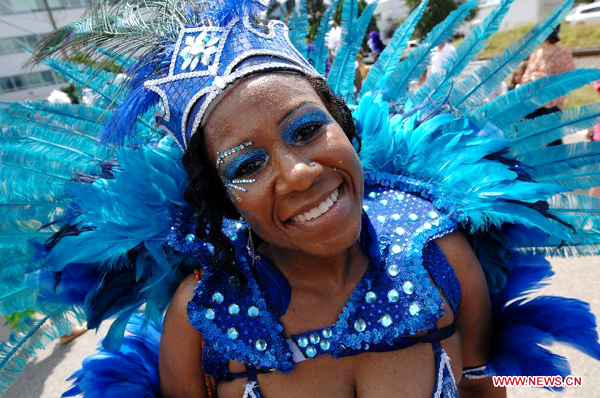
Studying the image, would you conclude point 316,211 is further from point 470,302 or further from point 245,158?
point 470,302

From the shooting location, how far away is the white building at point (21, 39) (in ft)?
81.1

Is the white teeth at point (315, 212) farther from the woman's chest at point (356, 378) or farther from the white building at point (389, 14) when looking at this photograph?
the white building at point (389, 14)

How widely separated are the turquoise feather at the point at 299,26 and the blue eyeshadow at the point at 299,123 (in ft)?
2.05

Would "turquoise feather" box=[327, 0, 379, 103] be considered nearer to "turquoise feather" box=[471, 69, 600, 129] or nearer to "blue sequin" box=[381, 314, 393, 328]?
"turquoise feather" box=[471, 69, 600, 129]

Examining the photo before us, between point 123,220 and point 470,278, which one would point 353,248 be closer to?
point 470,278

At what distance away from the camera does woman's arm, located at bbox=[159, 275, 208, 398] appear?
4.51 ft

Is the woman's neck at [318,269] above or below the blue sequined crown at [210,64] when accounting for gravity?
below

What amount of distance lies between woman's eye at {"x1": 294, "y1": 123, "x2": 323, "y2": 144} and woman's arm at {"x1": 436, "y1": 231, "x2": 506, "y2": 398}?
0.57 metres

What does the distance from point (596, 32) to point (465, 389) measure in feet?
54.5

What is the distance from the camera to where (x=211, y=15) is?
4.37 ft

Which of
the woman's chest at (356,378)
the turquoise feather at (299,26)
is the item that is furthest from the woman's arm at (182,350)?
the turquoise feather at (299,26)

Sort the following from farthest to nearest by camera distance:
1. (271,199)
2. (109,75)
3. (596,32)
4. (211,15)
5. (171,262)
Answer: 1. (596,32)
2. (109,75)
3. (171,262)
4. (211,15)
5. (271,199)

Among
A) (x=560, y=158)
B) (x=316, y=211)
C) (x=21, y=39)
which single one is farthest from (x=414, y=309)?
(x=21, y=39)

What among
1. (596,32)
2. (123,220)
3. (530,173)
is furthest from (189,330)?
(596,32)
